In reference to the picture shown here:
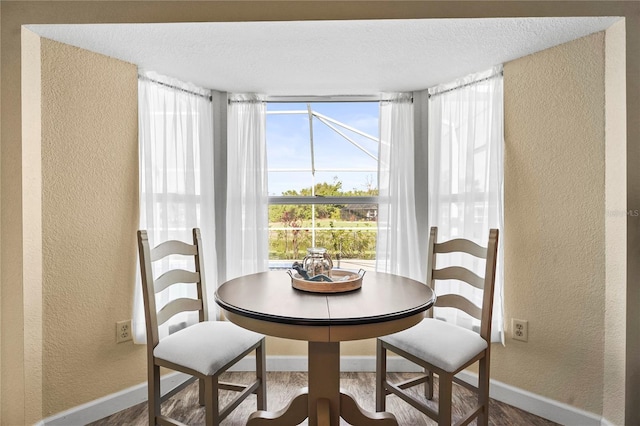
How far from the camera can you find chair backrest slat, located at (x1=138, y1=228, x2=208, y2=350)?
5.35 ft

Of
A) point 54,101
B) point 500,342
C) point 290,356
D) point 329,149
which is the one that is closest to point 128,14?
point 54,101

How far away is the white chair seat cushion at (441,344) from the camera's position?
1537 millimetres

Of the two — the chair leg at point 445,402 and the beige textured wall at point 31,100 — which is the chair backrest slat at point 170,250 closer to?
the beige textured wall at point 31,100

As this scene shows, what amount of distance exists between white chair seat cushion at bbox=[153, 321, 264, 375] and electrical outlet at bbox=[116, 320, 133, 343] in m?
0.58

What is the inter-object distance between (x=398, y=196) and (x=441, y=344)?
117 cm

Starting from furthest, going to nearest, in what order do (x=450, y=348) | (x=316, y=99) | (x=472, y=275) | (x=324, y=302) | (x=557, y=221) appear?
(x=316, y=99)
(x=557, y=221)
(x=472, y=275)
(x=450, y=348)
(x=324, y=302)

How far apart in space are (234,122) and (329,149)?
825mm

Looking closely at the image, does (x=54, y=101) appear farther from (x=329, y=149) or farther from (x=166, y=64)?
(x=329, y=149)

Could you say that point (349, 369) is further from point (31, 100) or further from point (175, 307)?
point (31, 100)

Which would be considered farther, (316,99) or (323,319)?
(316,99)

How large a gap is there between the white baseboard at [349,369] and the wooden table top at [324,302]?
3.37ft

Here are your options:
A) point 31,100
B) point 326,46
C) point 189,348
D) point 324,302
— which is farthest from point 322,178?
point 31,100

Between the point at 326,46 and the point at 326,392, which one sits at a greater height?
the point at 326,46

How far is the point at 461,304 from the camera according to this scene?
1.86m
